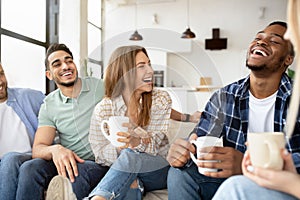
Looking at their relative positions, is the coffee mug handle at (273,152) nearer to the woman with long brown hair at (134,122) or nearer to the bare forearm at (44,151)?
the woman with long brown hair at (134,122)

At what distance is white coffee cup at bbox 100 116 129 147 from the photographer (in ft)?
3.30

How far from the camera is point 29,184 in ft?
3.69

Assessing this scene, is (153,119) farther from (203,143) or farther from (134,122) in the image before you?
(203,143)

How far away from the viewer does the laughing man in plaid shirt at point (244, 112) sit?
3.38 feet

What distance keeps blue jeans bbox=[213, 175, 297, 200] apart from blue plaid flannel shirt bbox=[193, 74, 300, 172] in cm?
38

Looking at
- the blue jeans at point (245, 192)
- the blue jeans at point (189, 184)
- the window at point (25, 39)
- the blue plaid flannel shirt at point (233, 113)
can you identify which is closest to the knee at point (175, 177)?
the blue jeans at point (189, 184)

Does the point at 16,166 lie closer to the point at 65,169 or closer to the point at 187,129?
the point at 65,169

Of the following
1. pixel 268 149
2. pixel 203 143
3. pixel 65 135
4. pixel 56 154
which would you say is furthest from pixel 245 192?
pixel 65 135

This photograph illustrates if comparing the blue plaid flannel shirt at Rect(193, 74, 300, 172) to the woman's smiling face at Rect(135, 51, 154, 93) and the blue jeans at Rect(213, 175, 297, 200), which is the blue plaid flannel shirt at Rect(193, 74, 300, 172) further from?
the blue jeans at Rect(213, 175, 297, 200)

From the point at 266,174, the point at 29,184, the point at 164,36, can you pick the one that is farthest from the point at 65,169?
the point at 266,174

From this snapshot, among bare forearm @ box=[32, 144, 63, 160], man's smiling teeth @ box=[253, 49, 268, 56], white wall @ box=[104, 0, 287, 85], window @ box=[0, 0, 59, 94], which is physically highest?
white wall @ box=[104, 0, 287, 85]

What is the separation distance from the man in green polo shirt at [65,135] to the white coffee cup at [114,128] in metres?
0.12

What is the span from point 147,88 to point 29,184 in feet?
1.66

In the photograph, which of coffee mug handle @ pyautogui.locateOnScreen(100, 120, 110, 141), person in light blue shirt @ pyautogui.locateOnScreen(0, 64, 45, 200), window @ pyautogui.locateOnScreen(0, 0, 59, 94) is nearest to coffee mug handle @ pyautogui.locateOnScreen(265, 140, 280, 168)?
coffee mug handle @ pyautogui.locateOnScreen(100, 120, 110, 141)
